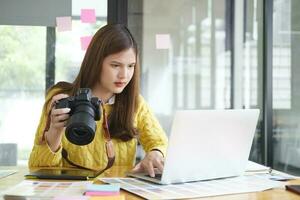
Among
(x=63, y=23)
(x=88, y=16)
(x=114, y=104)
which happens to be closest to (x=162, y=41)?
(x=88, y=16)

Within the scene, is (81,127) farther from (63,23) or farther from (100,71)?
(63,23)

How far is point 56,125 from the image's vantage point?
107cm

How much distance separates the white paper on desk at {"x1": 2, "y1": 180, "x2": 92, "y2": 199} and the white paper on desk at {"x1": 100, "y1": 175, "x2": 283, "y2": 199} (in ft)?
0.31

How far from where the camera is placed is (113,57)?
1434 mm

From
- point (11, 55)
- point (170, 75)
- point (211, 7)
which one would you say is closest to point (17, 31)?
point (11, 55)

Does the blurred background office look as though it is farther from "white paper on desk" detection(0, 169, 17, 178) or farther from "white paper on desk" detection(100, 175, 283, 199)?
"white paper on desk" detection(0, 169, 17, 178)

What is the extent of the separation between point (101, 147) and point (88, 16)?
5.78 ft

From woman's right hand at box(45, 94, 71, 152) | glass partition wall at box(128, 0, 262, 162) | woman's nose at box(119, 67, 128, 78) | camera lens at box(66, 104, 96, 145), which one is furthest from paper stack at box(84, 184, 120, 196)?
glass partition wall at box(128, 0, 262, 162)

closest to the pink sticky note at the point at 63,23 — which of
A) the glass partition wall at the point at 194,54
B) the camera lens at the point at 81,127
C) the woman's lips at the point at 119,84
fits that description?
the glass partition wall at the point at 194,54

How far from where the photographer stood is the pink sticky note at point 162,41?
10.3 ft

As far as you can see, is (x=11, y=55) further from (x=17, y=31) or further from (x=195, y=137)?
(x=195, y=137)

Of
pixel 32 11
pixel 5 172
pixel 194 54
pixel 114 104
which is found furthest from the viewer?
pixel 194 54

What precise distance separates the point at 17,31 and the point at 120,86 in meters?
1.80

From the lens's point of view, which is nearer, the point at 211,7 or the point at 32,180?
the point at 32,180
